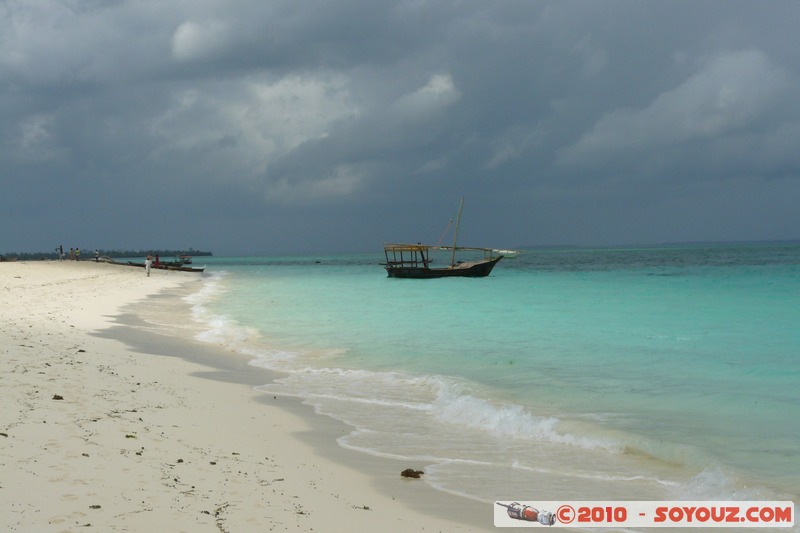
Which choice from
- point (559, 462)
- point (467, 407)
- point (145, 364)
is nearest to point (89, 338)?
point (145, 364)

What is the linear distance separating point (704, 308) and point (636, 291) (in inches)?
420

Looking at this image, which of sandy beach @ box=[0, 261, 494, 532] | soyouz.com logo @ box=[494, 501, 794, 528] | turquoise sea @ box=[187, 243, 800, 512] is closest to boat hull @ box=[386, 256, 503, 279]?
turquoise sea @ box=[187, 243, 800, 512]

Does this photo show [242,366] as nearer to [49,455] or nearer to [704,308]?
[49,455]

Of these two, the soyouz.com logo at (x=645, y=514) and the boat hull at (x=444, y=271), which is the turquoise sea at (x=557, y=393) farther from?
the boat hull at (x=444, y=271)

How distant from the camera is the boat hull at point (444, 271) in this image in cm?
5369

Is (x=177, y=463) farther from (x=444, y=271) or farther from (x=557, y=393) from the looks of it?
(x=444, y=271)

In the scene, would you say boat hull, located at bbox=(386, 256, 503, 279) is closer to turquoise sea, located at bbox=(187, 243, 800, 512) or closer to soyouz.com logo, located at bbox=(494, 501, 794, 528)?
turquoise sea, located at bbox=(187, 243, 800, 512)

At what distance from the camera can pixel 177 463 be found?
5535 millimetres

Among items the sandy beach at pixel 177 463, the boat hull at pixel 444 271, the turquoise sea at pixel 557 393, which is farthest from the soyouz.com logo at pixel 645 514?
the boat hull at pixel 444 271

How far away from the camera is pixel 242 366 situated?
41.9 feet

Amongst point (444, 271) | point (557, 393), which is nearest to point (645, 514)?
point (557, 393)

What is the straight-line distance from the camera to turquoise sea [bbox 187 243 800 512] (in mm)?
6410

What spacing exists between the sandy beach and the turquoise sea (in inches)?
24.4

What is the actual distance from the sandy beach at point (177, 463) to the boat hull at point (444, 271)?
1698 inches
